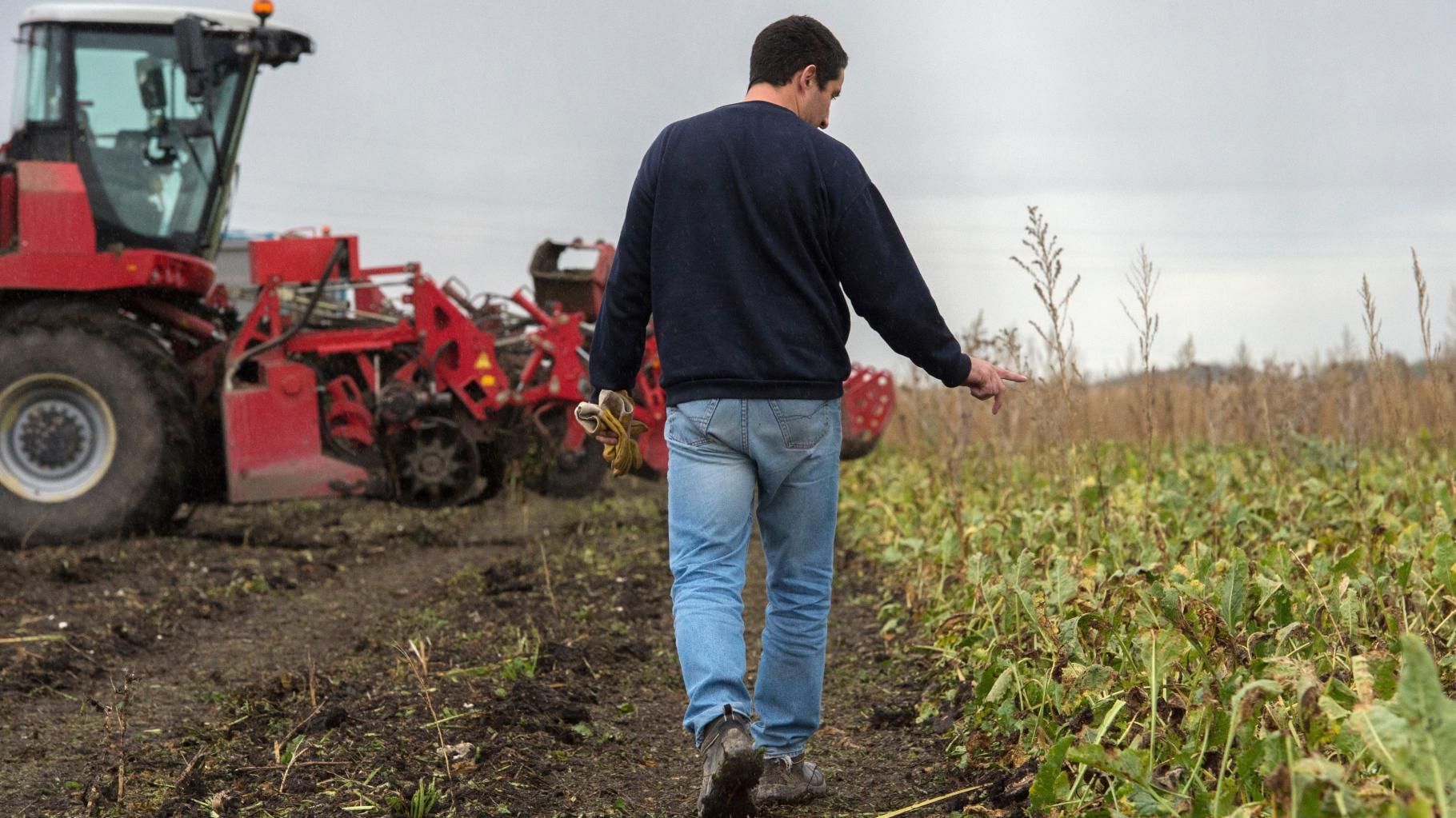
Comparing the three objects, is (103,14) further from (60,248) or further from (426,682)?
(426,682)

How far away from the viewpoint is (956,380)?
3.07 m

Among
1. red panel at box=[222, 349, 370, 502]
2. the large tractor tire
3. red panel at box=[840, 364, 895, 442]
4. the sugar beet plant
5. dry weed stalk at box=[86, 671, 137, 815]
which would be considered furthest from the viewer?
red panel at box=[840, 364, 895, 442]

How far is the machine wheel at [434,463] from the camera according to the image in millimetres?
8547

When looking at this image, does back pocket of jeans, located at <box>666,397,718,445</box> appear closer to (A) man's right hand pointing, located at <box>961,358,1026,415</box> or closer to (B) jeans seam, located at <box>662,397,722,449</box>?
(B) jeans seam, located at <box>662,397,722,449</box>

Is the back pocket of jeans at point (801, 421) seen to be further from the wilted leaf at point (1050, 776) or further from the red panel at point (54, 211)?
the red panel at point (54, 211)

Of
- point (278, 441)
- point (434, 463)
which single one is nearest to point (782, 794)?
point (278, 441)

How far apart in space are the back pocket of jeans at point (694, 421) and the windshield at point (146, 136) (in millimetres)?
6545

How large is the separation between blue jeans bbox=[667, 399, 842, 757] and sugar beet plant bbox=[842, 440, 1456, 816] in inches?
19.9

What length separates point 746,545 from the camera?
2.95 m

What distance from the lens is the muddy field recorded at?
316 cm

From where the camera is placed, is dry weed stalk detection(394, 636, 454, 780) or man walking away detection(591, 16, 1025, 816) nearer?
man walking away detection(591, 16, 1025, 816)

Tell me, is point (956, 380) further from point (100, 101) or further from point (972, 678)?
point (100, 101)

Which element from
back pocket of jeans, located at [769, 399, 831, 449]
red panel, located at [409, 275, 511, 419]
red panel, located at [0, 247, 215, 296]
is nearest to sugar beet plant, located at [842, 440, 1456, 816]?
back pocket of jeans, located at [769, 399, 831, 449]

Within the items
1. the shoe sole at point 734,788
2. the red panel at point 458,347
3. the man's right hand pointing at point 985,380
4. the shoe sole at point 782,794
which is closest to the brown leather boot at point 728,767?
the shoe sole at point 734,788
